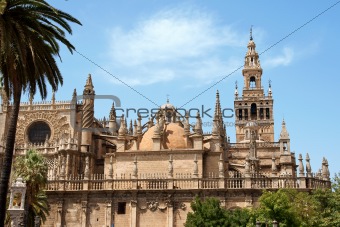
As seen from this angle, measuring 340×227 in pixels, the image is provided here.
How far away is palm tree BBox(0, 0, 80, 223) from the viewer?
1530 centimetres

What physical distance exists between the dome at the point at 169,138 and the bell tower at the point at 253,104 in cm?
3471

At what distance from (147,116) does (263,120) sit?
3559cm

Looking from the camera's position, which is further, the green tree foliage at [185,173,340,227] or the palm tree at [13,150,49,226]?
the green tree foliage at [185,173,340,227]

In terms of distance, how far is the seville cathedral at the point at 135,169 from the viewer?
111ft

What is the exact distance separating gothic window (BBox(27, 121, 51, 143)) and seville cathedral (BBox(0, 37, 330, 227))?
0.09 m

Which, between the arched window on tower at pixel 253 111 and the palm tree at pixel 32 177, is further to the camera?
the arched window on tower at pixel 253 111

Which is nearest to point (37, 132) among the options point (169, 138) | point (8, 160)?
point (169, 138)

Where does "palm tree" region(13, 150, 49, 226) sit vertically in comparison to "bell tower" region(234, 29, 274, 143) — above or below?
below

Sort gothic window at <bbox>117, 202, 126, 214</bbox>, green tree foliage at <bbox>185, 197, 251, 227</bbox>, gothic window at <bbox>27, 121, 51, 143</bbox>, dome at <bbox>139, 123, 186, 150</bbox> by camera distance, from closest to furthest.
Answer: green tree foliage at <bbox>185, 197, 251, 227</bbox> → gothic window at <bbox>117, 202, 126, 214</bbox> → dome at <bbox>139, 123, 186, 150</bbox> → gothic window at <bbox>27, 121, 51, 143</bbox>

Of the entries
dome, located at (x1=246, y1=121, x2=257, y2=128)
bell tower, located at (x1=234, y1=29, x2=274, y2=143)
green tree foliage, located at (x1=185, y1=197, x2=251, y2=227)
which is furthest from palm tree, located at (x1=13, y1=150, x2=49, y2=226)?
bell tower, located at (x1=234, y1=29, x2=274, y2=143)

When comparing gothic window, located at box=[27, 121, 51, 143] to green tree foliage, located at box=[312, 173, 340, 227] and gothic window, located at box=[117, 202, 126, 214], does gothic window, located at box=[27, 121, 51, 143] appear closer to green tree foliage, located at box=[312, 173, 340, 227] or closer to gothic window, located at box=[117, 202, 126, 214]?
gothic window, located at box=[117, 202, 126, 214]

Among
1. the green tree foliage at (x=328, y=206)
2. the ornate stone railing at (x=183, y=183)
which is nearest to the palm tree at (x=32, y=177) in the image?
the ornate stone railing at (x=183, y=183)

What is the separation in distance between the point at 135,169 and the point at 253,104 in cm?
4443

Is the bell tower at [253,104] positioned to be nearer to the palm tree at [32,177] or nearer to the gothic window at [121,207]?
the gothic window at [121,207]
